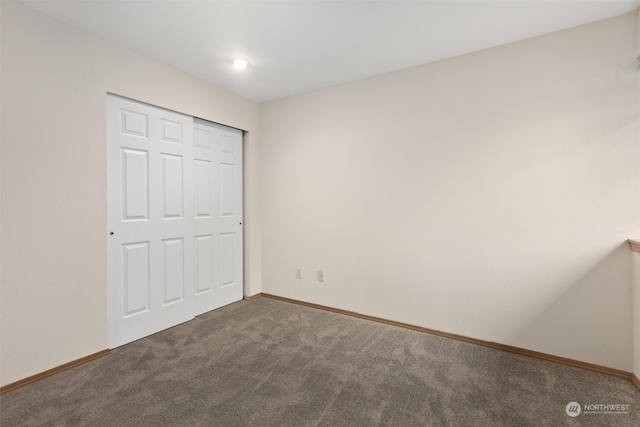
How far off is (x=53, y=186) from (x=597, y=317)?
394cm

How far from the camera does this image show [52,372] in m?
1.98

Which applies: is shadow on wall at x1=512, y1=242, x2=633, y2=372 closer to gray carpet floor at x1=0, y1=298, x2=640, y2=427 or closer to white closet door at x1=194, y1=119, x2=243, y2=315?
gray carpet floor at x1=0, y1=298, x2=640, y2=427

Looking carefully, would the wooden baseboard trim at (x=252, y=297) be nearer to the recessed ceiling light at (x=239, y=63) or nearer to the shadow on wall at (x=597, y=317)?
the recessed ceiling light at (x=239, y=63)

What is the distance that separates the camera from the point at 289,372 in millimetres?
2016

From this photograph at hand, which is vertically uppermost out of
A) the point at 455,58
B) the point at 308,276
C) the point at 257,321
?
the point at 455,58

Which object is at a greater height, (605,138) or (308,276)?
(605,138)

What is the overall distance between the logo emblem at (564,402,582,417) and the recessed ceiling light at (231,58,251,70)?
3.40 meters

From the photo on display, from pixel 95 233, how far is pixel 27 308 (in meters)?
0.60

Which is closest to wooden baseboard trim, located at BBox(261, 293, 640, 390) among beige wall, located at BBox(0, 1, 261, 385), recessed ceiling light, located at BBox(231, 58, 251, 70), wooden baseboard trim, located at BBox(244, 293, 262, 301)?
wooden baseboard trim, located at BBox(244, 293, 262, 301)

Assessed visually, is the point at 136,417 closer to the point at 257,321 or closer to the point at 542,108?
the point at 257,321

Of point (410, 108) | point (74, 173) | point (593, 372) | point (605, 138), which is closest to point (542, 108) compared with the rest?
point (605, 138)

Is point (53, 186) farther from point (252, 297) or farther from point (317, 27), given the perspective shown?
point (252, 297)

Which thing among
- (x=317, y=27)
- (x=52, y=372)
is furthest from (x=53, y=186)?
(x=317, y=27)

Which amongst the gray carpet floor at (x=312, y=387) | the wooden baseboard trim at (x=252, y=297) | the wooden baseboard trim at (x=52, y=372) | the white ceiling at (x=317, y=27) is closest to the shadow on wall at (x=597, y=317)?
the gray carpet floor at (x=312, y=387)
